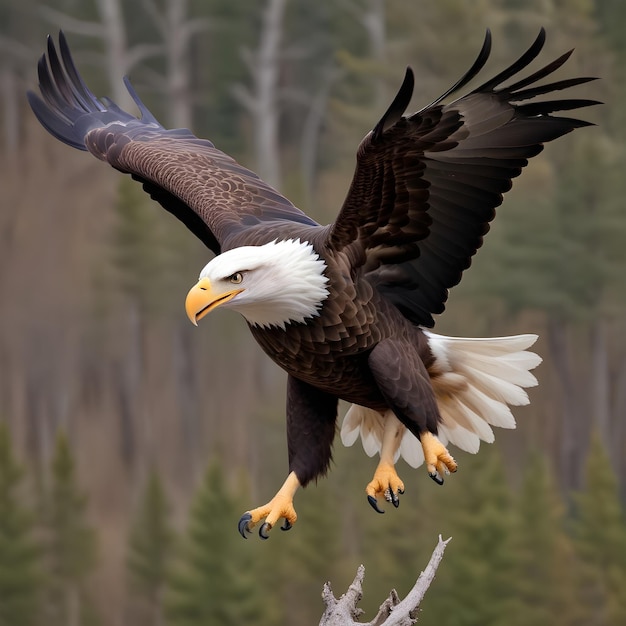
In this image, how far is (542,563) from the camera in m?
11.3

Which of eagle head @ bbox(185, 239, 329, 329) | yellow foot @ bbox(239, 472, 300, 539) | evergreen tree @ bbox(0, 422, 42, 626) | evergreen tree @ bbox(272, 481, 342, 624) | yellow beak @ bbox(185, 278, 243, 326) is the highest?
eagle head @ bbox(185, 239, 329, 329)

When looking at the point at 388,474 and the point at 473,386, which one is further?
the point at 473,386

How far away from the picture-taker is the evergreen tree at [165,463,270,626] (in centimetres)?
1127

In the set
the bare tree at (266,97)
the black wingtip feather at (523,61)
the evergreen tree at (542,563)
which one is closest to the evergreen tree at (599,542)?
the evergreen tree at (542,563)

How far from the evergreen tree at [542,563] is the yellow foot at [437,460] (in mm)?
8454

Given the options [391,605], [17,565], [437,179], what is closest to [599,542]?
[17,565]

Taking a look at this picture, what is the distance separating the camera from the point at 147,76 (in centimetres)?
1199

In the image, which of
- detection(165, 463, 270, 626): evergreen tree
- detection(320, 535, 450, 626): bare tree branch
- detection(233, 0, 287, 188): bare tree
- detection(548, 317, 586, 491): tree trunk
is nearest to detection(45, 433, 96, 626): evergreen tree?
detection(165, 463, 270, 626): evergreen tree

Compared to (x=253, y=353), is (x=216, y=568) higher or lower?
lower

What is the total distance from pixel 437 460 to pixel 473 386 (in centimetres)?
48

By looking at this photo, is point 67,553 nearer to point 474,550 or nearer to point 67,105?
point 474,550

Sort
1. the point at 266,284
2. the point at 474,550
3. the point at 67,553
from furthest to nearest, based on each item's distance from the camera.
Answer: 1. the point at 67,553
2. the point at 474,550
3. the point at 266,284

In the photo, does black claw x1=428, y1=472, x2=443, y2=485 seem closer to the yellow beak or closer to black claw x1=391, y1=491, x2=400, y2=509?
black claw x1=391, y1=491, x2=400, y2=509

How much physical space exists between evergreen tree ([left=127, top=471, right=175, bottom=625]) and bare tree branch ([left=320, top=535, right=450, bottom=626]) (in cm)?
918
